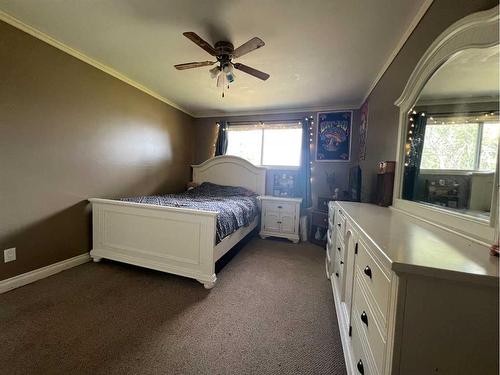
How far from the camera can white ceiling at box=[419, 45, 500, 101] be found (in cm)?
87

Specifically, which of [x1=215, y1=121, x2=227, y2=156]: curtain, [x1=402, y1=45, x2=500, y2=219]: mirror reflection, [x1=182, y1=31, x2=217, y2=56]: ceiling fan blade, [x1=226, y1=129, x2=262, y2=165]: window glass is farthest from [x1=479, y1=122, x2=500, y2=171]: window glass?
[x1=215, y1=121, x2=227, y2=156]: curtain

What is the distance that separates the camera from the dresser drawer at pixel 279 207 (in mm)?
3620

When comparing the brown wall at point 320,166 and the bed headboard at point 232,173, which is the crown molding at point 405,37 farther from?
the bed headboard at point 232,173

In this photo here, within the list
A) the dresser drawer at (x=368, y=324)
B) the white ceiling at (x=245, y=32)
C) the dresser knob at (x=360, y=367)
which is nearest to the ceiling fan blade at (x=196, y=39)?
the white ceiling at (x=245, y=32)

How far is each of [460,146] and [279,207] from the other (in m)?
2.72

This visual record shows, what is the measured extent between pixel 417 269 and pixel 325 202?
9.89 ft

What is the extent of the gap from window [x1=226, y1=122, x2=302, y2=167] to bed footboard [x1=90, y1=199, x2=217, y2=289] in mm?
2478

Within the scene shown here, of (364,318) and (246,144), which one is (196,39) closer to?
(364,318)

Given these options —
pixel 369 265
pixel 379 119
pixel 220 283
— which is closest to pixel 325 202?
pixel 379 119

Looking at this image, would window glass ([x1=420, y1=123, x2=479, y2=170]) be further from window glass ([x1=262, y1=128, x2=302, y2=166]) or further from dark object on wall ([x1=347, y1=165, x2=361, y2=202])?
window glass ([x1=262, y1=128, x2=302, y2=166])

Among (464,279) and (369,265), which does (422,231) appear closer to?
(369,265)

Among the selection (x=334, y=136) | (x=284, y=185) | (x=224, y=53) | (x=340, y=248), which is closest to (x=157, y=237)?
(x=340, y=248)

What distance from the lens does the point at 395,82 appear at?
201cm

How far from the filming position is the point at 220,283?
7.20 feet
